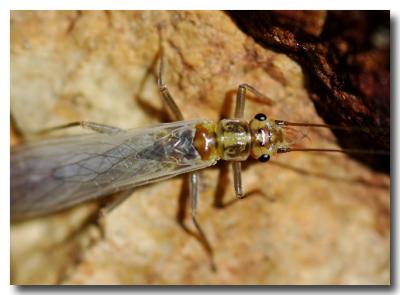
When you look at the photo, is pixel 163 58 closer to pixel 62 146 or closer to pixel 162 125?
pixel 162 125

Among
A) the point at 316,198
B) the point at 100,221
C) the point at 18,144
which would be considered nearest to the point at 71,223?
the point at 100,221

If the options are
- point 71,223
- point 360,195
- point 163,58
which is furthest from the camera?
point 71,223

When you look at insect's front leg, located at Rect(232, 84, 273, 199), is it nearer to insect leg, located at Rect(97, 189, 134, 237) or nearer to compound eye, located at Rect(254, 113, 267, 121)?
compound eye, located at Rect(254, 113, 267, 121)

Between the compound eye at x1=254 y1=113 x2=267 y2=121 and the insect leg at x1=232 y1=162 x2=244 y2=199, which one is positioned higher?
the compound eye at x1=254 y1=113 x2=267 y2=121

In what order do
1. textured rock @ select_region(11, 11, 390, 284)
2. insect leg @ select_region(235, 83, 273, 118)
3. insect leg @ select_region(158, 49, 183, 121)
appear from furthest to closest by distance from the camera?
textured rock @ select_region(11, 11, 390, 284), insect leg @ select_region(158, 49, 183, 121), insect leg @ select_region(235, 83, 273, 118)

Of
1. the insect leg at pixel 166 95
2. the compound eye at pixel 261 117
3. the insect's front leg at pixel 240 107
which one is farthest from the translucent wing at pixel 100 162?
the compound eye at pixel 261 117

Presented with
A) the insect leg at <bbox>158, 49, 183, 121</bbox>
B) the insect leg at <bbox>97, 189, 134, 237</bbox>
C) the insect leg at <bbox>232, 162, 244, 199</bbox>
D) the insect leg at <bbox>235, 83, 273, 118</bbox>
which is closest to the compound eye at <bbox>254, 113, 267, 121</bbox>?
the insect leg at <bbox>235, 83, 273, 118</bbox>

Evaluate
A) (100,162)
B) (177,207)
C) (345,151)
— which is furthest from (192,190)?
(345,151)

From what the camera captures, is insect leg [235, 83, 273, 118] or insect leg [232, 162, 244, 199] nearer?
insect leg [235, 83, 273, 118]
